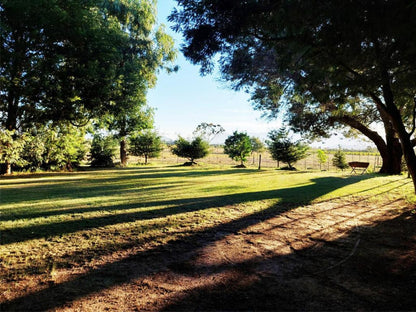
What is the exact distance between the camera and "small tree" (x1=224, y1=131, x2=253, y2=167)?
73.9ft

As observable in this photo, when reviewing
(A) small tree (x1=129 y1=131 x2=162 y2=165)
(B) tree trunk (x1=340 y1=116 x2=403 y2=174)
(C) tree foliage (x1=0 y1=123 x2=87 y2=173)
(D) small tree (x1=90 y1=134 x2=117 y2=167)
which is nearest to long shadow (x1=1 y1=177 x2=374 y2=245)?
(C) tree foliage (x1=0 y1=123 x2=87 y2=173)

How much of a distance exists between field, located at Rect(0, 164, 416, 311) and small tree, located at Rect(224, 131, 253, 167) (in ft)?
55.8

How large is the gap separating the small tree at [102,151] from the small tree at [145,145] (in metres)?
5.22

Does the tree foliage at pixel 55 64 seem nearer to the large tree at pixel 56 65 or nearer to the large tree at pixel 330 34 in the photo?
the large tree at pixel 56 65

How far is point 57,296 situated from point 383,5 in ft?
17.7

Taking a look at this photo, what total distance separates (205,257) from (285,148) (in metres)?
18.5

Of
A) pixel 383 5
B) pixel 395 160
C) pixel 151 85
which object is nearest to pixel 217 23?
pixel 383 5

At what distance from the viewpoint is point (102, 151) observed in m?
20.4

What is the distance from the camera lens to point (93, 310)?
6.36 feet

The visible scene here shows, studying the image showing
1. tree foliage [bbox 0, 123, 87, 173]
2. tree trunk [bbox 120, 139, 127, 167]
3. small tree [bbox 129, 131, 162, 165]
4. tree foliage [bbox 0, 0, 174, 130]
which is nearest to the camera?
tree foliage [bbox 0, 0, 174, 130]

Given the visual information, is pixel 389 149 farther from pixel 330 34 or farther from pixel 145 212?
pixel 145 212

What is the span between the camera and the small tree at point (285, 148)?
19.8 m

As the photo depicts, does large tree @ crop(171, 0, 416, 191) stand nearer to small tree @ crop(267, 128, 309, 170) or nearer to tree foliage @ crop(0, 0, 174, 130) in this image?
tree foliage @ crop(0, 0, 174, 130)

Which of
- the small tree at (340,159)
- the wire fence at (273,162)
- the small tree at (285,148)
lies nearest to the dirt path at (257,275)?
the small tree at (285,148)
